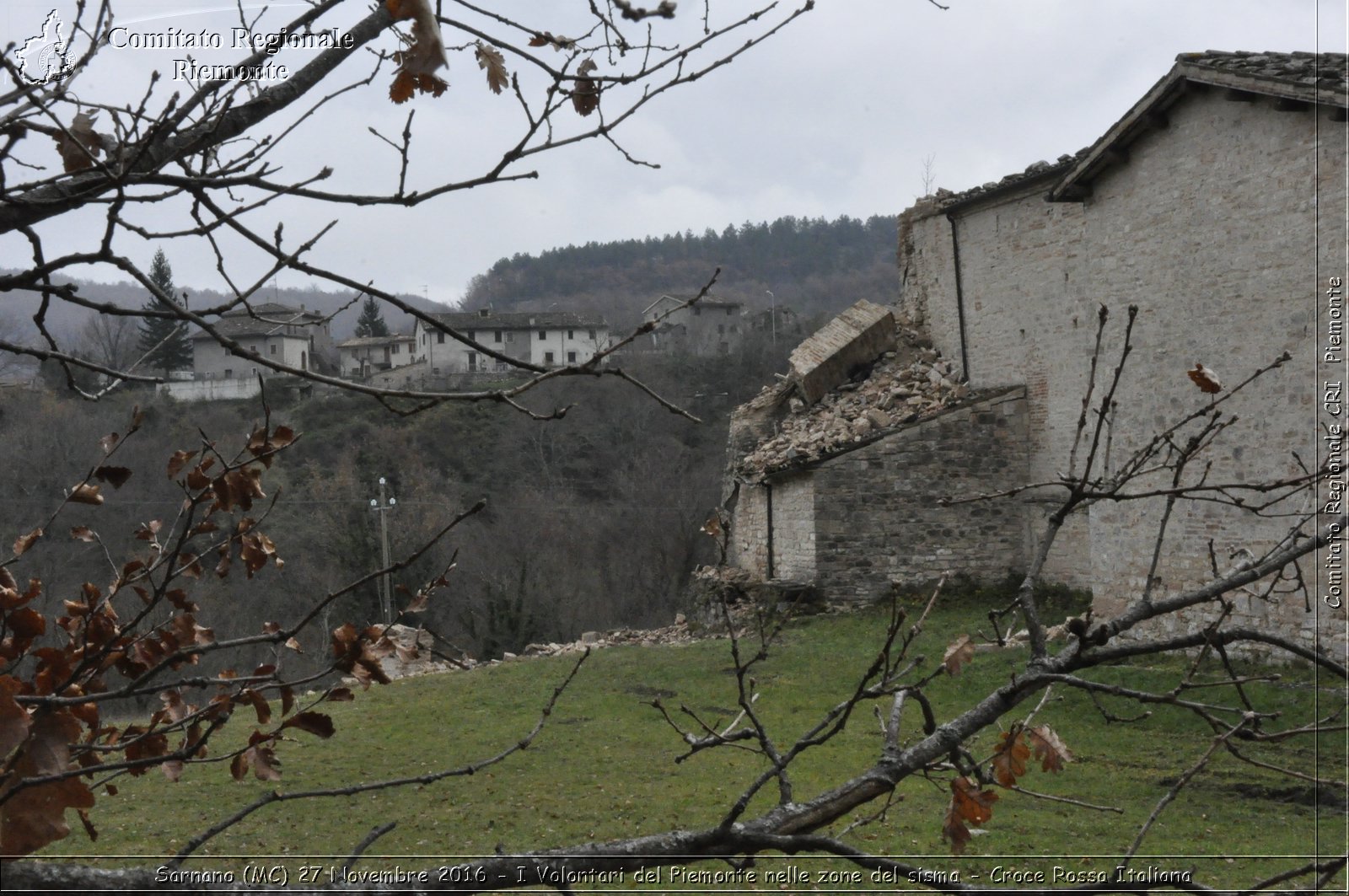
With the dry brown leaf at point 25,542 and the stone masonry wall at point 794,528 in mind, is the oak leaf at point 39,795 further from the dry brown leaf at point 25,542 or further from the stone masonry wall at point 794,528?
the stone masonry wall at point 794,528

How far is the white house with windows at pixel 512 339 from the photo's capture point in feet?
14.6

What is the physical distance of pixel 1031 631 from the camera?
2.22 metres

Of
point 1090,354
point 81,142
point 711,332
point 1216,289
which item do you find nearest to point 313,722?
point 81,142

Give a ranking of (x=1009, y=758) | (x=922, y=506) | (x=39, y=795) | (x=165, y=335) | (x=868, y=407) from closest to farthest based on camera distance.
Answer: (x=39, y=795) < (x=1009, y=758) < (x=165, y=335) < (x=922, y=506) < (x=868, y=407)

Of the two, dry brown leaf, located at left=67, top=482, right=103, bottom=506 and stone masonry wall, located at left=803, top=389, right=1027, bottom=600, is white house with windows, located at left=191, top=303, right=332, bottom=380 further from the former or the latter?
stone masonry wall, located at left=803, top=389, right=1027, bottom=600

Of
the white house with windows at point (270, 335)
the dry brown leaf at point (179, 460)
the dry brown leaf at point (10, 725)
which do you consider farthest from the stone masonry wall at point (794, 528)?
the dry brown leaf at point (10, 725)

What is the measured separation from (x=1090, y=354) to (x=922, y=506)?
476 centimetres

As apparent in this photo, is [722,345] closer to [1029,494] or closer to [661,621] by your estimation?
[661,621]

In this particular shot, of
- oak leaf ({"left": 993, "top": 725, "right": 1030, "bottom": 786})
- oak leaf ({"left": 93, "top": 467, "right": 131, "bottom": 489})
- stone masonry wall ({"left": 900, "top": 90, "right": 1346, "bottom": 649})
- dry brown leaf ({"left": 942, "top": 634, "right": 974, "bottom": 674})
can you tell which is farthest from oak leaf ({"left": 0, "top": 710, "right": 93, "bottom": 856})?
stone masonry wall ({"left": 900, "top": 90, "right": 1346, "bottom": 649})

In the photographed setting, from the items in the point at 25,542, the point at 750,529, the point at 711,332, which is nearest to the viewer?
the point at 25,542

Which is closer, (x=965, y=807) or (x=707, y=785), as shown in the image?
(x=965, y=807)

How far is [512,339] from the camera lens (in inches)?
439

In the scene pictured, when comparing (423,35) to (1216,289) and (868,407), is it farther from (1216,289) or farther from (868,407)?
(868,407)

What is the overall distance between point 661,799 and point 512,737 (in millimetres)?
3251
